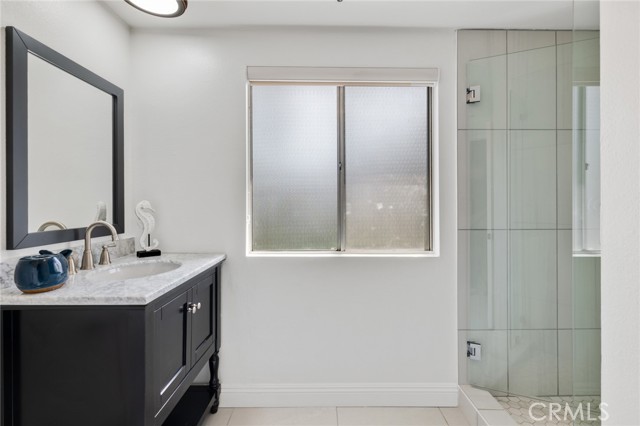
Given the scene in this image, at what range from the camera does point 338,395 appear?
6.57 ft

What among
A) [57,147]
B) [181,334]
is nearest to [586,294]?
[181,334]

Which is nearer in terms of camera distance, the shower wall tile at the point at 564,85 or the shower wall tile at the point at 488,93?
the shower wall tile at the point at 564,85

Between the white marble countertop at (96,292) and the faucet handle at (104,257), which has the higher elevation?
the faucet handle at (104,257)

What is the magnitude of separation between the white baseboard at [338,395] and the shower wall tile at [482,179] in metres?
1.06

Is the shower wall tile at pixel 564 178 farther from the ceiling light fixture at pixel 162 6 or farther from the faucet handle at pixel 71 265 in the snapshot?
the faucet handle at pixel 71 265

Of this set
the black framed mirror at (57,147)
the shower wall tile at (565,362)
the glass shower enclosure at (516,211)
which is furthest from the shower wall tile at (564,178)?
the black framed mirror at (57,147)

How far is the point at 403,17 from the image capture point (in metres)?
1.89

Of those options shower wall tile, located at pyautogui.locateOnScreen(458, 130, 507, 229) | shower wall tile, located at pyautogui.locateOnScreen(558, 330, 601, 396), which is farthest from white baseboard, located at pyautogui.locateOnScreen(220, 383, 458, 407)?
shower wall tile, located at pyautogui.locateOnScreen(458, 130, 507, 229)

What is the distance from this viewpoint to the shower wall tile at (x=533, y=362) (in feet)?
6.23

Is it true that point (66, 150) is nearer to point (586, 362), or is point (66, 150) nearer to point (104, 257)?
point (104, 257)

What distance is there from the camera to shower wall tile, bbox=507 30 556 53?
6.40 feet

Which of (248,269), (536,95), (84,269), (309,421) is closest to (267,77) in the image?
(248,269)

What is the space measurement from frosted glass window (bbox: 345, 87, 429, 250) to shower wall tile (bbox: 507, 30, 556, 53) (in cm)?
57

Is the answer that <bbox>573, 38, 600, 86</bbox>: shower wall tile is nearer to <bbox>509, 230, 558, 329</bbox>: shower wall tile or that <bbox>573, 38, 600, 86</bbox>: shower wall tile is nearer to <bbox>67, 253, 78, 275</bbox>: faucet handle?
<bbox>509, 230, 558, 329</bbox>: shower wall tile
